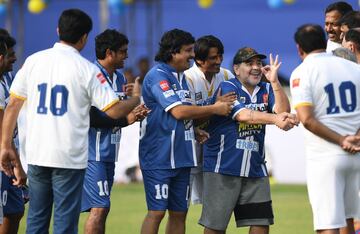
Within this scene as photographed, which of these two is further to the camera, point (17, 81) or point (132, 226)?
point (132, 226)

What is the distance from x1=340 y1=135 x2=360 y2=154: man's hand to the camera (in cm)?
878

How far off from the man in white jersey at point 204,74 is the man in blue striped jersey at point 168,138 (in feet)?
0.89

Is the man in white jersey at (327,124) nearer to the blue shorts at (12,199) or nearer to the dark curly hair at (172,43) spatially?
the dark curly hair at (172,43)

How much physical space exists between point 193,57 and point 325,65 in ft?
7.18

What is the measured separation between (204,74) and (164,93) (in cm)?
104

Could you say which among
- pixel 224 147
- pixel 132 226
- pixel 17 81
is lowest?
pixel 132 226

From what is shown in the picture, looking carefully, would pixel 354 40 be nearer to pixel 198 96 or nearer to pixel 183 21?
pixel 198 96

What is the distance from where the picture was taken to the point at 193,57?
10.8 meters

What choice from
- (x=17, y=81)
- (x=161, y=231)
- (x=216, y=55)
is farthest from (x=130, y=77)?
(x=17, y=81)

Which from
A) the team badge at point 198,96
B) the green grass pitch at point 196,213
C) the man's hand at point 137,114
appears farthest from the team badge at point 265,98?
the green grass pitch at point 196,213

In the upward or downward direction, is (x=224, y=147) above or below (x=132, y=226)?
above

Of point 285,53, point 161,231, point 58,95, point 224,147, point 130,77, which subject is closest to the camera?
point 58,95

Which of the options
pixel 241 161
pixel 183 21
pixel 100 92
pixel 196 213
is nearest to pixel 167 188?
pixel 241 161

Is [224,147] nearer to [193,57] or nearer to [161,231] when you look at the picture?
[193,57]
